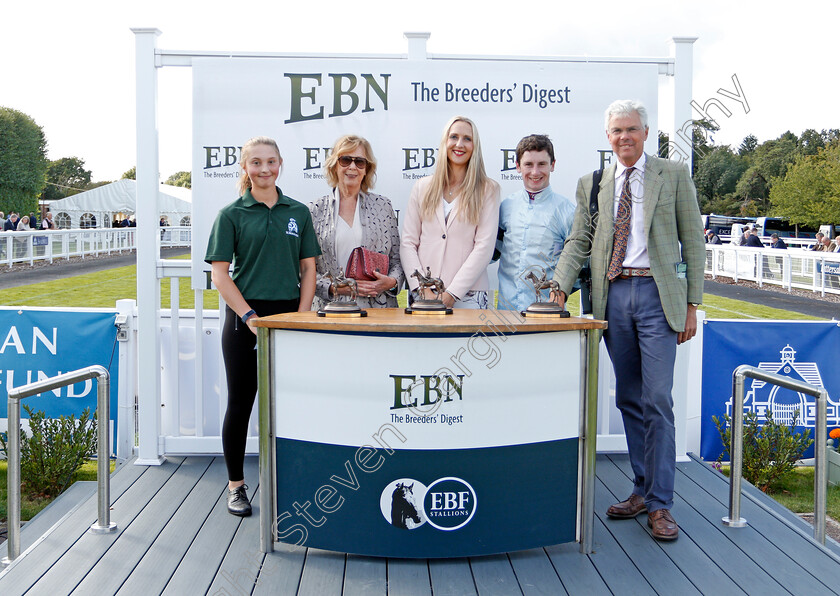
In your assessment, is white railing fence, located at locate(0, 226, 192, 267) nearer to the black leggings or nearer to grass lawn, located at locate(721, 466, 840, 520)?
the black leggings

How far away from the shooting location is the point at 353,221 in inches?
155

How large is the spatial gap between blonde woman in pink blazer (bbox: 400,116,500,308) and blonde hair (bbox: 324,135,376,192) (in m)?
0.26

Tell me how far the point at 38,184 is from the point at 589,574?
54.8 m

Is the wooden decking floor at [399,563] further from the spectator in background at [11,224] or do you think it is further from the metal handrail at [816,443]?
the spectator in background at [11,224]

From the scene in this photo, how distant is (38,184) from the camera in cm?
4994

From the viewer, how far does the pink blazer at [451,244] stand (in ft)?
12.4

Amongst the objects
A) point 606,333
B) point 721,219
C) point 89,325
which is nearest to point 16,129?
point 721,219

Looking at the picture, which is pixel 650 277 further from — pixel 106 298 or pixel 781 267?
pixel 781 267

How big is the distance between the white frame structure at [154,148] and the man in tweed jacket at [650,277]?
1.13 meters

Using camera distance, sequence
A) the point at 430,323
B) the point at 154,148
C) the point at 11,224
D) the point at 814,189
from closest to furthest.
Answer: the point at 430,323, the point at 154,148, the point at 11,224, the point at 814,189

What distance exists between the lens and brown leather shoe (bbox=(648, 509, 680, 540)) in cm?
A: 336

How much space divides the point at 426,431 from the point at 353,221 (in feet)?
4.60

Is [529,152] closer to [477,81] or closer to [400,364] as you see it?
[477,81]

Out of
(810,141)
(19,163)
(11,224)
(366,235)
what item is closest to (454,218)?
(366,235)
